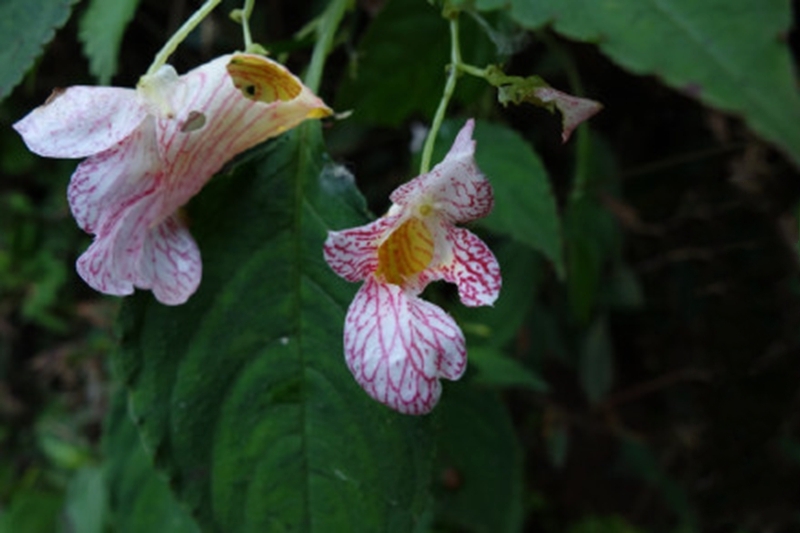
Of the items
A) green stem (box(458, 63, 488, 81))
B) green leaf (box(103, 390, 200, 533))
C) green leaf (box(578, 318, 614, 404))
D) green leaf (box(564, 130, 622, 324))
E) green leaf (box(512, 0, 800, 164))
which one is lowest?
green leaf (box(578, 318, 614, 404))

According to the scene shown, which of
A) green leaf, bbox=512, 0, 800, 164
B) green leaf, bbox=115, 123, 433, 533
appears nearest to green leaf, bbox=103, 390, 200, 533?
green leaf, bbox=115, 123, 433, 533

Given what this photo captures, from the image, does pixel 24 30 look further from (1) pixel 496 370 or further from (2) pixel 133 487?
(1) pixel 496 370

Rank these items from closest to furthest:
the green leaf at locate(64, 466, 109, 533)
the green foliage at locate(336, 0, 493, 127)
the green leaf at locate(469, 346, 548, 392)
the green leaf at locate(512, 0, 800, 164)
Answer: the green leaf at locate(512, 0, 800, 164) < the green foliage at locate(336, 0, 493, 127) < the green leaf at locate(469, 346, 548, 392) < the green leaf at locate(64, 466, 109, 533)

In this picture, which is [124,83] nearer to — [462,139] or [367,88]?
[367,88]

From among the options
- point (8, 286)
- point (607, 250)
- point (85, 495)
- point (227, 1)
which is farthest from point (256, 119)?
point (8, 286)

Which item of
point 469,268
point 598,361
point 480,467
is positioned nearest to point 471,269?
point 469,268

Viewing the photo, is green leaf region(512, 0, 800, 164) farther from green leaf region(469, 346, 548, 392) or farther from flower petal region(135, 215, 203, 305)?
green leaf region(469, 346, 548, 392)
